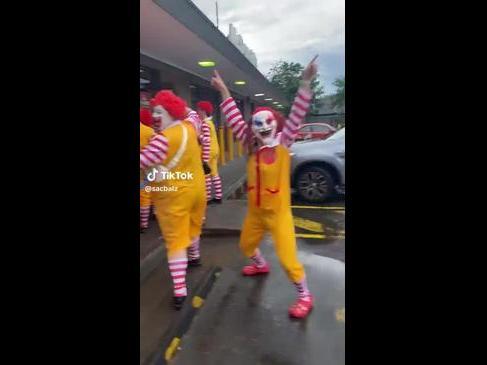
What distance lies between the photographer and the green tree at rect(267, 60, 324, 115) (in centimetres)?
229

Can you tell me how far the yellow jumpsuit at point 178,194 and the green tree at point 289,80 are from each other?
658mm

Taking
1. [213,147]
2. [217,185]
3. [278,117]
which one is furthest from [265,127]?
[217,185]

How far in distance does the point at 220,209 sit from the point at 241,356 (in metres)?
1.90

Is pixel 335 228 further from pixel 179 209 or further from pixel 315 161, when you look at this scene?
pixel 179 209

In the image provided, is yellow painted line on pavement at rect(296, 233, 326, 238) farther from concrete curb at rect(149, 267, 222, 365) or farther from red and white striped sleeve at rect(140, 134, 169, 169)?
red and white striped sleeve at rect(140, 134, 169, 169)

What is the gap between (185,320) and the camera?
254 centimetres

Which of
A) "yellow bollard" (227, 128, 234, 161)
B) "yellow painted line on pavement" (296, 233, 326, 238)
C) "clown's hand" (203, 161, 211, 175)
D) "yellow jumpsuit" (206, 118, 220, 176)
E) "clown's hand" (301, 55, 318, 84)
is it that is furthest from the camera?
"yellow painted line on pavement" (296, 233, 326, 238)

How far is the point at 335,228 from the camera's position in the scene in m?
4.45

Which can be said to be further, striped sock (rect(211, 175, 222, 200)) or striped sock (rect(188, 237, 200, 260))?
striped sock (rect(211, 175, 222, 200))

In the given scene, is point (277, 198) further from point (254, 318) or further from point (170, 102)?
point (170, 102)

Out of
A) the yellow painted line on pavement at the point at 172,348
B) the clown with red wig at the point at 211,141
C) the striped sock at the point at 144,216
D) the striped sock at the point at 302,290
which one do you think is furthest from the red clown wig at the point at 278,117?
the striped sock at the point at 144,216

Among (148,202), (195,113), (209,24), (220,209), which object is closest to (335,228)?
(220,209)

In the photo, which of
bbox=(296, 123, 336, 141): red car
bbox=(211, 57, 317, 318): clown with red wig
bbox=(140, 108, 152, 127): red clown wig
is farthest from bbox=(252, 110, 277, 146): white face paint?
bbox=(140, 108, 152, 127): red clown wig

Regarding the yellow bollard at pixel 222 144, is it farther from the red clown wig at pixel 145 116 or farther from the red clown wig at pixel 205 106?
the red clown wig at pixel 145 116
